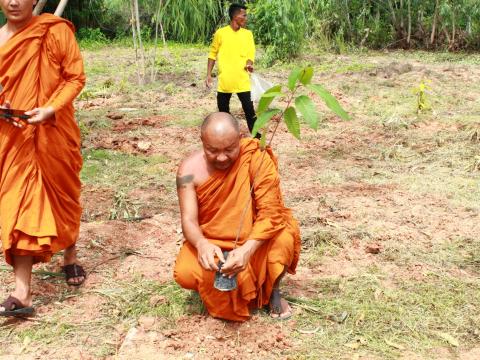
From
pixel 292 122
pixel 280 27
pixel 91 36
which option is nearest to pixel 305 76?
pixel 292 122

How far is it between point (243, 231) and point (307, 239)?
42.5 inches

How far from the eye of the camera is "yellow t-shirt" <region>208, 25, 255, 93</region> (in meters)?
6.17

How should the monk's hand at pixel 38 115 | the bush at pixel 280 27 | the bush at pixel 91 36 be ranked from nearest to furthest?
1. the monk's hand at pixel 38 115
2. the bush at pixel 280 27
3. the bush at pixel 91 36

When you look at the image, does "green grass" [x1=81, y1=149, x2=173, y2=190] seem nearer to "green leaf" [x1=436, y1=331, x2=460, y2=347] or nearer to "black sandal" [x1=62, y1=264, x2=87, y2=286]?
"black sandal" [x1=62, y1=264, x2=87, y2=286]

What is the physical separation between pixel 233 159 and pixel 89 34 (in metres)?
13.6

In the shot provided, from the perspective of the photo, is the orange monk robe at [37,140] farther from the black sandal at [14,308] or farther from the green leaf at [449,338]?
the green leaf at [449,338]

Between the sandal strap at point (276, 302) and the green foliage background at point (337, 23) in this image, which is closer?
the sandal strap at point (276, 302)

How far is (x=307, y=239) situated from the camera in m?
3.86

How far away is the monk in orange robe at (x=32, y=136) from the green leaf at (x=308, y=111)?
4.34 feet

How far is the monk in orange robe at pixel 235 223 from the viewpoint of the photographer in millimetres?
2809

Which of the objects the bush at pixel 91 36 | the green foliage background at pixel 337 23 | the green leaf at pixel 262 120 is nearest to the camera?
the green leaf at pixel 262 120

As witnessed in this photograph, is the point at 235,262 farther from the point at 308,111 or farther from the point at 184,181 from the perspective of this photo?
the point at 308,111

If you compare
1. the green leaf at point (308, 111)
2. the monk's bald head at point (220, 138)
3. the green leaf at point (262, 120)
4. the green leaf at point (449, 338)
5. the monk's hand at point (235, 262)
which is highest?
the green leaf at point (308, 111)

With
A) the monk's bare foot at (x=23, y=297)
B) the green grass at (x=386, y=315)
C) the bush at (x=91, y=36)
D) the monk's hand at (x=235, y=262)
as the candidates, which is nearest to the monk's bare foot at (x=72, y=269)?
the monk's bare foot at (x=23, y=297)
